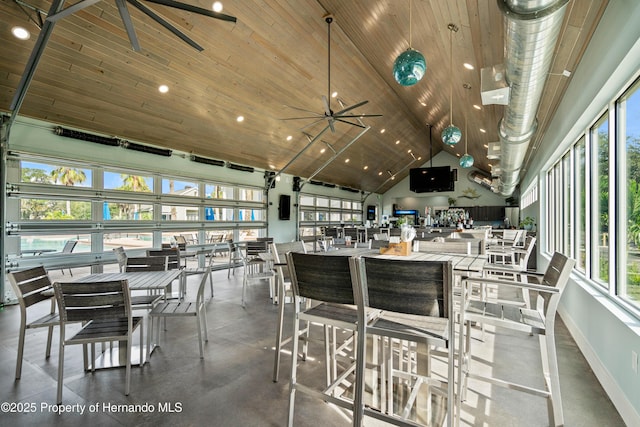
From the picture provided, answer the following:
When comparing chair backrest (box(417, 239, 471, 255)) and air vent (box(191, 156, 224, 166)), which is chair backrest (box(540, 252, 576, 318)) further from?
air vent (box(191, 156, 224, 166))

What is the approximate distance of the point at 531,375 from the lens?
8.07 feet

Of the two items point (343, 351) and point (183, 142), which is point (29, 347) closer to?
point (343, 351)

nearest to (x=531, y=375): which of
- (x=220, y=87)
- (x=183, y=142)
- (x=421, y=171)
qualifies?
(x=220, y=87)

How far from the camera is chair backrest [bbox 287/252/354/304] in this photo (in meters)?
1.58

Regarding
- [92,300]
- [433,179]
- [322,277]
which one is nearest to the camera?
[322,277]

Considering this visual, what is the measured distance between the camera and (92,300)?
6.75 ft

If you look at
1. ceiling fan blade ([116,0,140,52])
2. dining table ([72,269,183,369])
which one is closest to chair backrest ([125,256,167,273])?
dining table ([72,269,183,369])

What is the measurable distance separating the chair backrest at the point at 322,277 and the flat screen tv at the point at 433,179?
1037cm

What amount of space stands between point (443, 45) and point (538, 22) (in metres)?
2.86

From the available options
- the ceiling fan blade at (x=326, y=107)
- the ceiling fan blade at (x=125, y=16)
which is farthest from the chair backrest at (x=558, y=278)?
the ceiling fan blade at (x=326, y=107)

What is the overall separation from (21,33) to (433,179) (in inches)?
432

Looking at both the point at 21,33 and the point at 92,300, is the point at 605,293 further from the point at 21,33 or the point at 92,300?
the point at 21,33

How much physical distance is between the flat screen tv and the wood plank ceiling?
282 centimetres

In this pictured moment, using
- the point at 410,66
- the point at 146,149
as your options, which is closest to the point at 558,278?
the point at 410,66
